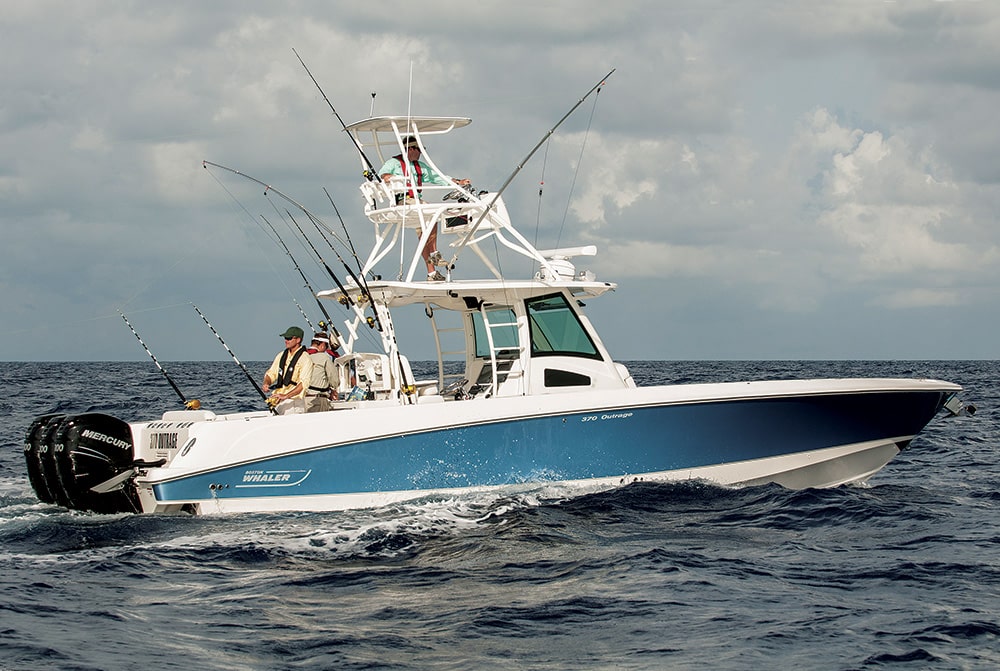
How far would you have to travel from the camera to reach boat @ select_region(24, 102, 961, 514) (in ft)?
31.9

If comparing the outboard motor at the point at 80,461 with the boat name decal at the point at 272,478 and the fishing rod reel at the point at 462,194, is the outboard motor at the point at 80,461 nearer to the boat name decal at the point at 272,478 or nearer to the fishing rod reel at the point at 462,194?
the boat name decal at the point at 272,478

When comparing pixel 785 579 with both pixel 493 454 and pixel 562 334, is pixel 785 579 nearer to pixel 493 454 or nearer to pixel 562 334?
pixel 493 454

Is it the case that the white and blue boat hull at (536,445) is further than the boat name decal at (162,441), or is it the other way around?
the boat name decal at (162,441)

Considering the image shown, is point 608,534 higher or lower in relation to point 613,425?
lower

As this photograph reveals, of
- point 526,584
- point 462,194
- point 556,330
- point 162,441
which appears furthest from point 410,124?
point 526,584

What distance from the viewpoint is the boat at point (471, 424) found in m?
9.73

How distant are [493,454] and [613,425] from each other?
119cm

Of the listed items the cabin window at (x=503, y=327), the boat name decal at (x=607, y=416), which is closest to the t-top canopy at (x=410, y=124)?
the cabin window at (x=503, y=327)

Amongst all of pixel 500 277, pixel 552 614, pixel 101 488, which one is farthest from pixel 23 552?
pixel 500 277

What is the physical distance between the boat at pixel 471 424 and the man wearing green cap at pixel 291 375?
387 millimetres

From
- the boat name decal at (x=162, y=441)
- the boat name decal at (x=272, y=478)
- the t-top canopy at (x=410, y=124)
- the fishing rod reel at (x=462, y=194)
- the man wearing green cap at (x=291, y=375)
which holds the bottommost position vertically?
the boat name decal at (x=272, y=478)

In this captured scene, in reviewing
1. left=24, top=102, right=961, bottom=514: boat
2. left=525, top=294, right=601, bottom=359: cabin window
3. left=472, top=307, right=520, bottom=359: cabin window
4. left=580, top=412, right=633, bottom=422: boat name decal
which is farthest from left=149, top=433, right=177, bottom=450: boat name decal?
left=580, top=412, right=633, bottom=422: boat name decal

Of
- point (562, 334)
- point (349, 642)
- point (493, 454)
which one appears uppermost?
point (562, 334)

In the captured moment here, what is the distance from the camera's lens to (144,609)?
22.8 ft
